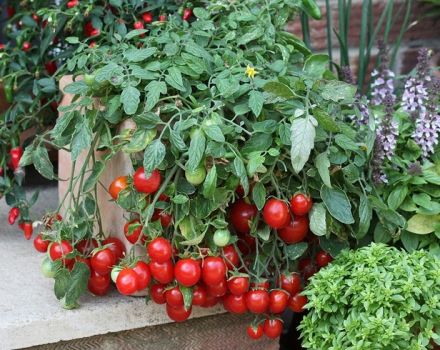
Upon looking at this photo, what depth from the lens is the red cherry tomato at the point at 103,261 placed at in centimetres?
138

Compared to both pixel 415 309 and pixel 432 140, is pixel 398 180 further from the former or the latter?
pixel 415 309

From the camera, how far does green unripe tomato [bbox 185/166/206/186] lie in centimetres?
128

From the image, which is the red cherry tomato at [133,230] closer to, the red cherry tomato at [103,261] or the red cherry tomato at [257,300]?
the red cherry tomato at [103,261]

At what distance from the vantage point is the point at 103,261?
1375mm

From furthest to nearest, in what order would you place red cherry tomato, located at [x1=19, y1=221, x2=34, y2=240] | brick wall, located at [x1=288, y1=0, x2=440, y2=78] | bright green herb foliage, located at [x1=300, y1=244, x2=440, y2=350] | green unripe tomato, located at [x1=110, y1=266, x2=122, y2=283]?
brick wall, located at [x1=288, y1=0, x2=440, y2=78] < red cherry tomato, located at [x1=19, y1=221, x2=34, y2=240] < green unripe tomato, located at [x1=110, y1=266, x2=122, y2=283] < bright green herb foliage, located at [x1=300, y1=244, x2=440, y2=350]

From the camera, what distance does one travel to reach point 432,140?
1571mm

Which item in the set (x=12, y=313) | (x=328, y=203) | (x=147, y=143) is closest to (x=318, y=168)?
(x=328, y=203)

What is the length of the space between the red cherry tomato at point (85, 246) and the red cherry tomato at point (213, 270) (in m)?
0.25

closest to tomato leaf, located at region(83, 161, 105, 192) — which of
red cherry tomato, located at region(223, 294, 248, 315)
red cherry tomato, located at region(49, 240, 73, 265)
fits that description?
red cherry tomato, located at region(49, 240, 73, 265)

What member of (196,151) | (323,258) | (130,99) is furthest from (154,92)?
(323,258)

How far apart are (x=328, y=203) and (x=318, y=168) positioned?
7cm

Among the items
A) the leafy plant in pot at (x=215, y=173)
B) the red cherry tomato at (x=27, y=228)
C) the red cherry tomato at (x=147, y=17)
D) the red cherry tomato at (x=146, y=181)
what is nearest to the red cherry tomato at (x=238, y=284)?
the leafy plant in pot at (x=215, y=173)

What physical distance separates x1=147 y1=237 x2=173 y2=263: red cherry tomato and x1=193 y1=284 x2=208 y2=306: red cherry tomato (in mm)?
104

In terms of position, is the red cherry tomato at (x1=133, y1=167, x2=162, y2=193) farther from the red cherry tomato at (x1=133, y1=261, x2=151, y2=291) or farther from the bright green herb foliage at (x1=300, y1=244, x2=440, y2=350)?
the bright green herb foliage at (x1=300, y1=244, x2=440, y2=350)
